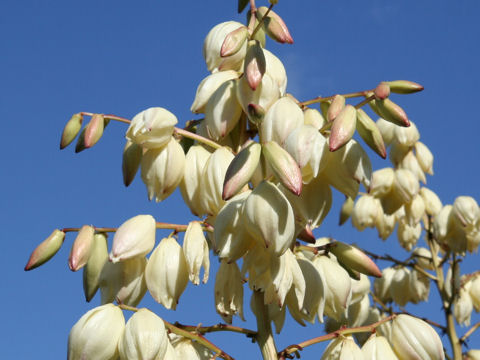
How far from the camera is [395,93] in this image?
4.44ft

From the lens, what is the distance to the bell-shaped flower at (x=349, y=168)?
1.23 meters

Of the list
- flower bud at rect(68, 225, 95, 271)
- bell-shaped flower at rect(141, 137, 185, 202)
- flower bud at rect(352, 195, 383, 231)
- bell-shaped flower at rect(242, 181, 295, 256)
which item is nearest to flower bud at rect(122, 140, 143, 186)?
bell-shaped flower at rect(141, 137, 185, 202)

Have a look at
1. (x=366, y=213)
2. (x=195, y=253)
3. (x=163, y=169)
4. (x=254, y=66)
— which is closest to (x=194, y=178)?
(x=163, y=169)

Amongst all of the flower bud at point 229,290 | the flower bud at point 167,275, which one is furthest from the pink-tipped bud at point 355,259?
the flower bud at point 167,275

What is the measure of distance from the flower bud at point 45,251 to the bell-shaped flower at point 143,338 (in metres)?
0.25

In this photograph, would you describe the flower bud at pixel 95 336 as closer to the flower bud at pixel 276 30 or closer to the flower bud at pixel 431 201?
the flower bud at pixel 276 30

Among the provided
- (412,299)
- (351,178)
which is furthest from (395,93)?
(412,299)

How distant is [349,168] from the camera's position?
4.02 feet

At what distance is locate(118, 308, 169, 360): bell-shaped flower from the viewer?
3.91 feet

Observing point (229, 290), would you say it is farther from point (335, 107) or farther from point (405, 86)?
point (405, 86)

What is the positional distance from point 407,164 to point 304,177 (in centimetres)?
234

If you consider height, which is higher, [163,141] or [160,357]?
[163,141]

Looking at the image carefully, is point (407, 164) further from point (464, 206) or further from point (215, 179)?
point (215, 179)

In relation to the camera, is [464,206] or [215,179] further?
[464,206]
